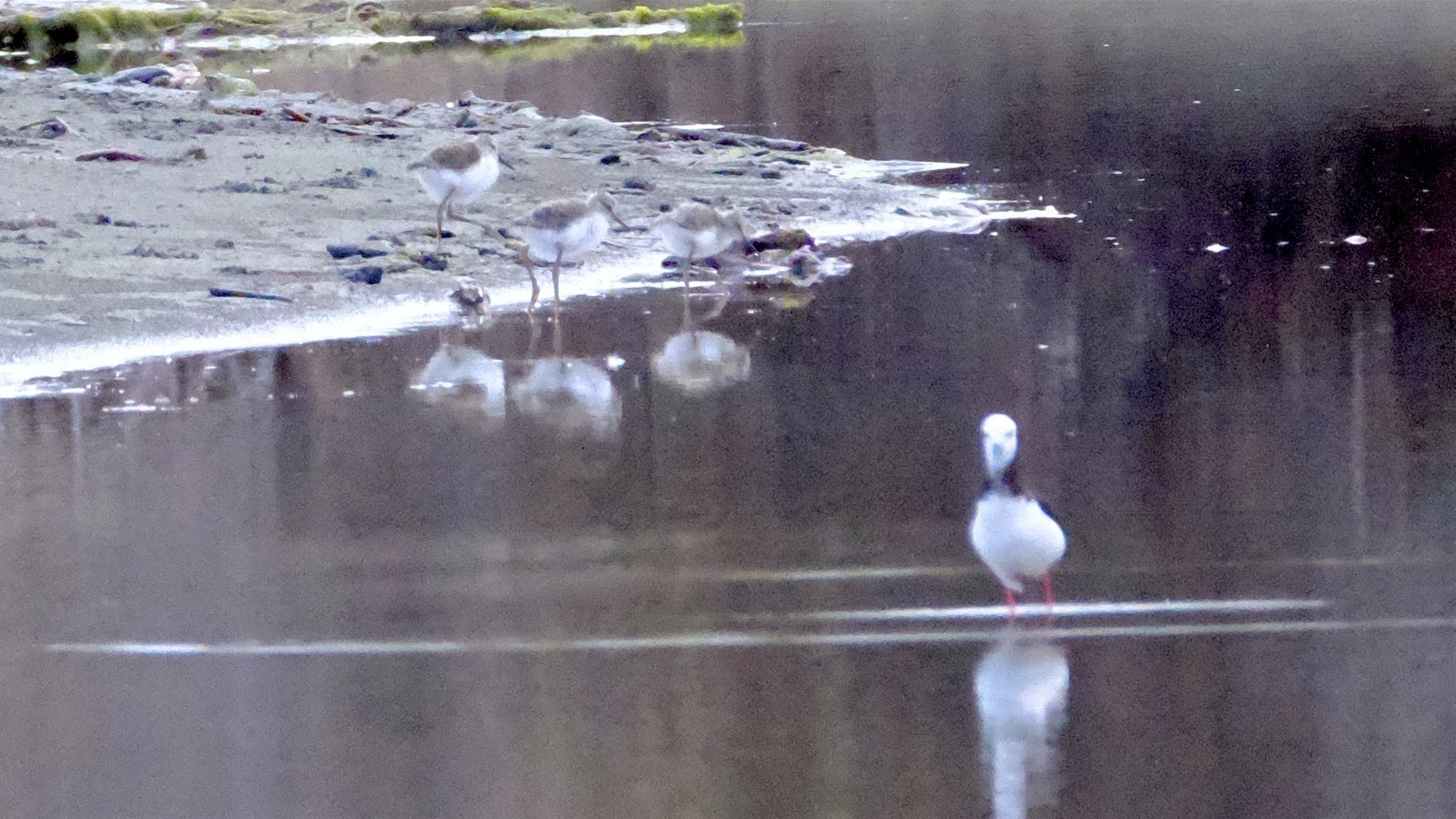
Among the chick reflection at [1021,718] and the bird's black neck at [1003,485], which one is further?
the bird's black neck at [1003,485]

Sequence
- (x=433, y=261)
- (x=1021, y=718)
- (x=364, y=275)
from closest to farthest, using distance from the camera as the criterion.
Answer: (x=1021, y=718) < (x=364, y=275) < (x=433, y=261)

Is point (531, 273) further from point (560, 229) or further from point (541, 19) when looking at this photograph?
point (541, 19)

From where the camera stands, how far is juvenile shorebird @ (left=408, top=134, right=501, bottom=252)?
29.9 feet

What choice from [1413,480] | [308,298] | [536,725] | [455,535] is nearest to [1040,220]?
[308,298]

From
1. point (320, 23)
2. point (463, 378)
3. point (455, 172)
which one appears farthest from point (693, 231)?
point (320, 23)

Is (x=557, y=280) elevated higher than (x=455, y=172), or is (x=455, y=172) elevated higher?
(x=455, y=172)

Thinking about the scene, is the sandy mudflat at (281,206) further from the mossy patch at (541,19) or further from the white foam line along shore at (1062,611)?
the mossy patch at (541,19)

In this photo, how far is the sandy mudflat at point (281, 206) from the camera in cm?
754

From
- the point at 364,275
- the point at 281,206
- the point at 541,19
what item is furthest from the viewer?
the point at 541,19

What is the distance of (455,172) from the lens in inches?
361

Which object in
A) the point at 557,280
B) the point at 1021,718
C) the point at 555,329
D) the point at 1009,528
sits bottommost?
the point at 1021,718

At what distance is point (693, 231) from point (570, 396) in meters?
2.18

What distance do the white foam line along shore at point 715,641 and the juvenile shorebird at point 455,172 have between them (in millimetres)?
4841

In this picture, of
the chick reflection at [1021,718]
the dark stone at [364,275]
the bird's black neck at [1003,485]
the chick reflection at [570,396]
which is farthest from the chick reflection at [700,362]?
the chick reflection at [1021,718]
